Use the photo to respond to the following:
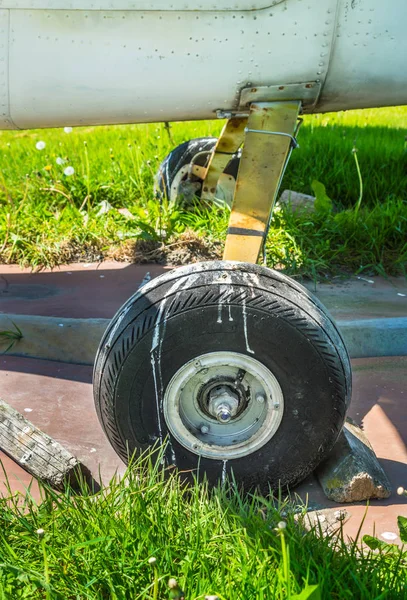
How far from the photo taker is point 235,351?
2.48m

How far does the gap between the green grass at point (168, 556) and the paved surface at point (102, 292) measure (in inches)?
79.0

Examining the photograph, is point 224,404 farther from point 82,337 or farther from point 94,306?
point 94,306

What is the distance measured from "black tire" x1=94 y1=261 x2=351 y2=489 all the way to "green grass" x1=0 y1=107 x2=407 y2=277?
1982 millimetres

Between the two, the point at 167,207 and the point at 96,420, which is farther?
the point at 167,207

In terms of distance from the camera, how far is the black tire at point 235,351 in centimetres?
246

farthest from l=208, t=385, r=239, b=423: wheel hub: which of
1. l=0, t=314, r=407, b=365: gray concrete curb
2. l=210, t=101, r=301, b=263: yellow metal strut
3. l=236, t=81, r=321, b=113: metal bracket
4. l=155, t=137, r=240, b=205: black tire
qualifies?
l=155, t=137, r=240, b=205: black tire

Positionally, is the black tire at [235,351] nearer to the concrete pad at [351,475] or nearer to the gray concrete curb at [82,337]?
the concrete pad at [351,475]

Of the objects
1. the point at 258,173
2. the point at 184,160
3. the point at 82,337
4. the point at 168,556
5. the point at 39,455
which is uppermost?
the point at 258,173

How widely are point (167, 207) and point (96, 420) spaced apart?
223cm

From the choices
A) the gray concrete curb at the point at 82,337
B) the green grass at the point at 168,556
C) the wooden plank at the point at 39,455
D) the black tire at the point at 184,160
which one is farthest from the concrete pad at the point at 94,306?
the green grass at the point at 168,556

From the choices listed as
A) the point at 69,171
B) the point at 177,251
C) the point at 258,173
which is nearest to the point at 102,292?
the point at 177,251

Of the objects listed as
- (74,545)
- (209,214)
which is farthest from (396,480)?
(209,214)

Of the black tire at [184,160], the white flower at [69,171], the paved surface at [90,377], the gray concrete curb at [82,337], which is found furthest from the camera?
the white flower at [69,171]

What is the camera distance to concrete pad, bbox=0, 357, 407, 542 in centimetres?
256
